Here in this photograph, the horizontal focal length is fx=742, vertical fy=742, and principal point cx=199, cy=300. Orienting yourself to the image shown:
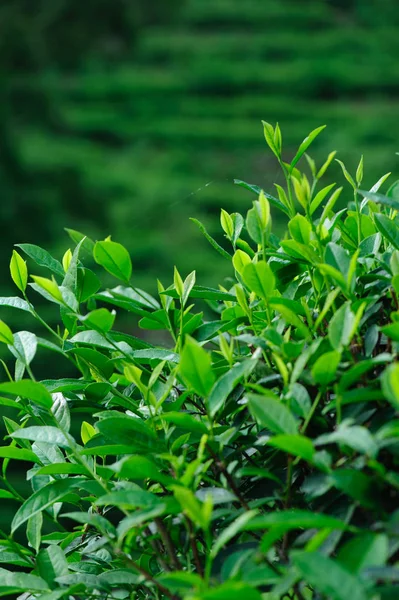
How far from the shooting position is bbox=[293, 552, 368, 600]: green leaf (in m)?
0.27

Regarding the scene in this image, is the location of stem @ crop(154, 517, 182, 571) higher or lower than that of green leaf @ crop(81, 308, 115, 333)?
lower

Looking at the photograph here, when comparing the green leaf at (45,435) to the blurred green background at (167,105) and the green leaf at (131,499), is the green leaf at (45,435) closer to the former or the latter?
the green leaf at (131,499)

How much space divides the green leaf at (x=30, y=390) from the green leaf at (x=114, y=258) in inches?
3.2

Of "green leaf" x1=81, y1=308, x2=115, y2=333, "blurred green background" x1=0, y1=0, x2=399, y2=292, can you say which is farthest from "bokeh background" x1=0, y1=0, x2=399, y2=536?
"green leaf" x1=81, y1=308, x2=115, y2=333

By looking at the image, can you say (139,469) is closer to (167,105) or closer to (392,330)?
(392,330)

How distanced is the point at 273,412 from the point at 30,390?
0.13 metres

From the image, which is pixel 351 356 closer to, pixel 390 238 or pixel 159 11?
pixel 390 238

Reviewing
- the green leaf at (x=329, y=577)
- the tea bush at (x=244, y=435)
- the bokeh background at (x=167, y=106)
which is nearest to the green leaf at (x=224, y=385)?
the tea bush at (x=244, y=435)

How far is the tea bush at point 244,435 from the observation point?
0.30 meters

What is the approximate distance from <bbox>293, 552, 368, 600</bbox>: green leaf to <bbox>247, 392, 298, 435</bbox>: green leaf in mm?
63

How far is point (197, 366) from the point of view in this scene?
1.14 feet

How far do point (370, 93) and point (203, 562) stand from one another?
7.65 meters

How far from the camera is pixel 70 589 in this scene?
15.3 inches

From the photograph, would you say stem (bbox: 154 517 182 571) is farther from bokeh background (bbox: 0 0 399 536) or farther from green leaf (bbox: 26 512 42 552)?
bokeh background (bbox: 0 0 399 536)
